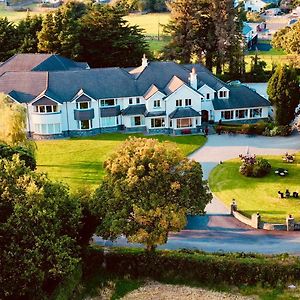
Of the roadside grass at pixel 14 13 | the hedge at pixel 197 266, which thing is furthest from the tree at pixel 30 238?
the roadside grass at pixel 14 13

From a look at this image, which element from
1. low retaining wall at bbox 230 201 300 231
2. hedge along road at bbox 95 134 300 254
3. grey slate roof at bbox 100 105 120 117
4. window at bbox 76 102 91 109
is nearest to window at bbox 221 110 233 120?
grey slate roof at bbox 100 105 120 117

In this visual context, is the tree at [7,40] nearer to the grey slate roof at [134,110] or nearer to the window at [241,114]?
the grey slate roof at [134,110]

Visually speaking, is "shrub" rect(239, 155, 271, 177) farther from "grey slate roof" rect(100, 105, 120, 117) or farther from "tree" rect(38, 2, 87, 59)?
"tree" rect(38, 2, 87, 59)

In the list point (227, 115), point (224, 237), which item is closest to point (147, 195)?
point (224, 237)

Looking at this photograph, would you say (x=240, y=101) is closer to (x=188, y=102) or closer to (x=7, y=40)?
(x=188, y=102)

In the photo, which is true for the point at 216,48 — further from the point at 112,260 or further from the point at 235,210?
the point at 112,260
